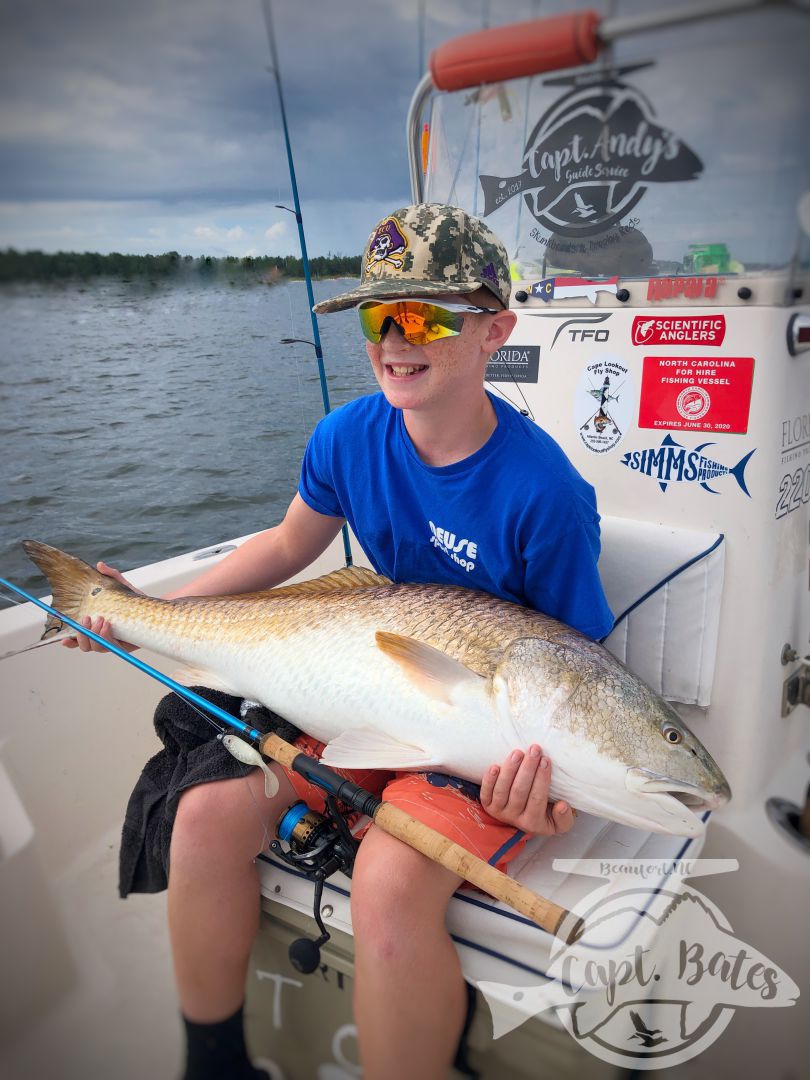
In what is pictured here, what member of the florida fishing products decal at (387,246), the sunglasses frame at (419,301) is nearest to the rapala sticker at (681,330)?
the sunglasses frame at (419,301)

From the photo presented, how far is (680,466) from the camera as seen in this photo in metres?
1.66

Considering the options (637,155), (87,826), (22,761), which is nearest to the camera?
(637,155)

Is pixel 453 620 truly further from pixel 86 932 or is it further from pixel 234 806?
pixel 86 932

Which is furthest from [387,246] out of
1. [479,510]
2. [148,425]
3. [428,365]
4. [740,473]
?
[148,425]

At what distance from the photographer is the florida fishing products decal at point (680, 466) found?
1.59 meters

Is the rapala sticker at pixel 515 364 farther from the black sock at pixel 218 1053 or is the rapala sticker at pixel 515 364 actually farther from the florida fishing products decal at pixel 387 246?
the black sock at pixel 218 1053

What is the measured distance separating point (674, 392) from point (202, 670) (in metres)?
1.28

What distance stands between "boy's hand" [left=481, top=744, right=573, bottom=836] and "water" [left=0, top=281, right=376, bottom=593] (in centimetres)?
230

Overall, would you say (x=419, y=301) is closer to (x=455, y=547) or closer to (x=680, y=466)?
(x=455, y=547)

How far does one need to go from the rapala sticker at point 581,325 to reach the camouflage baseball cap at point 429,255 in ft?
1.41

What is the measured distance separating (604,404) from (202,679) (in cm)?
118

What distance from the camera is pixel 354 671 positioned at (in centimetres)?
143

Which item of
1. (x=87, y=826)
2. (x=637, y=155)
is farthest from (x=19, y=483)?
(x=637, y=155)

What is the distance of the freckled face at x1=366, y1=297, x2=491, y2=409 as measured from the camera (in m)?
1.35
